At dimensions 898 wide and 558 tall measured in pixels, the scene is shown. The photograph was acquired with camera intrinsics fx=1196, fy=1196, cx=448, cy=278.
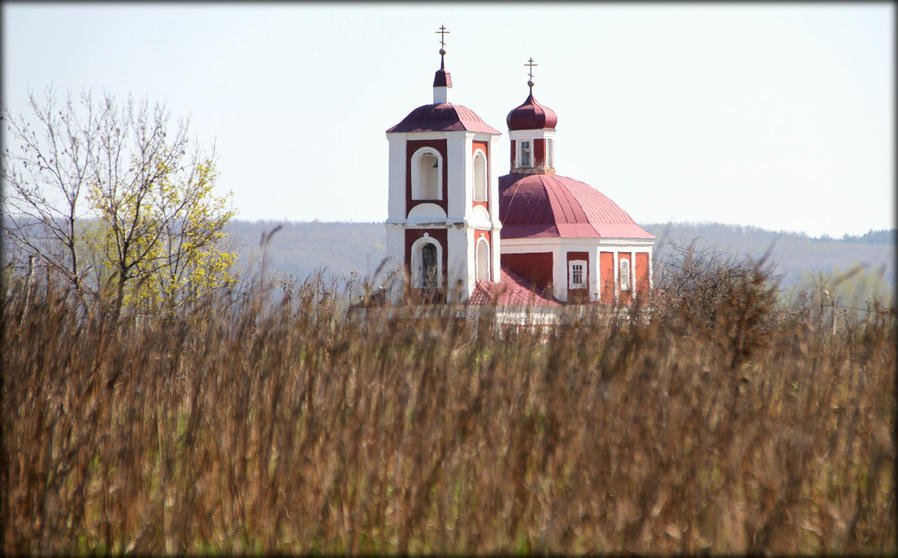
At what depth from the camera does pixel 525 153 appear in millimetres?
57156

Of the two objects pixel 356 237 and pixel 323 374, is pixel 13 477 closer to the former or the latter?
pixel 323 374

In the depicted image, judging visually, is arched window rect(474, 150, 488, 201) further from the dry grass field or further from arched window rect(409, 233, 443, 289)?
the dry grass field

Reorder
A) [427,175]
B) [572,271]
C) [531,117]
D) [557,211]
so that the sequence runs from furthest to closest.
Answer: [531,117] < [557,211] < [572,271] < [427,175]

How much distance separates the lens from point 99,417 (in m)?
8.20

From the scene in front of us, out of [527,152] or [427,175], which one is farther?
[527,152]

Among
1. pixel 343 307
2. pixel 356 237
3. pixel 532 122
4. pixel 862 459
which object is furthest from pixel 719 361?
pixel 356 237

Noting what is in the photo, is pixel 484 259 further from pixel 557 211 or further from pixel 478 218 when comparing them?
pixel 557 211

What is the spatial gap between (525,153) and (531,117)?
1.95m

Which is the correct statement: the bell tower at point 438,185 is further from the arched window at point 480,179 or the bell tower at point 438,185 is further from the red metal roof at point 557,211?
the red metal roof at point 557,211

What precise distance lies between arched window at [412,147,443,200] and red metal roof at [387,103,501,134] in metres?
0.90

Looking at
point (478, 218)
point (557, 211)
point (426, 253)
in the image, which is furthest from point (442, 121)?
point (557, 211)

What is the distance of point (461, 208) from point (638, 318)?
115 ft

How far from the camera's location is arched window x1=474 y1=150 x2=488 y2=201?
149 ft

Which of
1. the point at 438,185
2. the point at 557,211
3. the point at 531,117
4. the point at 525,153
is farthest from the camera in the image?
the point at 531,117
